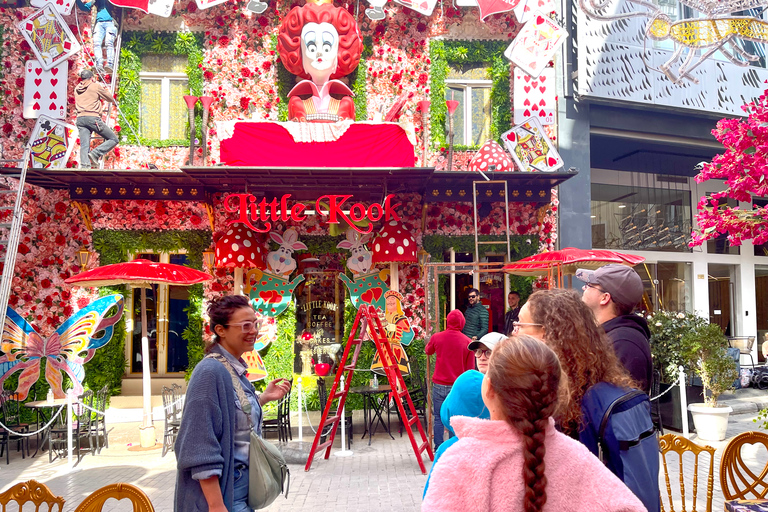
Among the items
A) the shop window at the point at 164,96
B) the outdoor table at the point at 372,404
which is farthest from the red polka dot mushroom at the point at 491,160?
the shop window at the point at 164,96

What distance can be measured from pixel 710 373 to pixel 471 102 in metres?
6.46

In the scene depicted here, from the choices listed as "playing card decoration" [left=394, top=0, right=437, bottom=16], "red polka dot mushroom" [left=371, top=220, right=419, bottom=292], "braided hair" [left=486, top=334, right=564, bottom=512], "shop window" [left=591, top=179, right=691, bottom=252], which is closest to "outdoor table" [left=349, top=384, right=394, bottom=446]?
"red polka dot mushroom" [left=371, top=220, right=419, bottom=292]

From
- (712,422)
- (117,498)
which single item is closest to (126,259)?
(117,498)

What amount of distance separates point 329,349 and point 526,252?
4.22 m

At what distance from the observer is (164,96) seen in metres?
11.2

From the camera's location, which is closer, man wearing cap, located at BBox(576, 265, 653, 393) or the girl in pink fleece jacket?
the girl in pink fleece jacket

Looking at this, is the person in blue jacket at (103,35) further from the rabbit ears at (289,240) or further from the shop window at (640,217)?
the shop window at (640,217)

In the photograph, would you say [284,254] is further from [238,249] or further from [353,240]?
[353,240]

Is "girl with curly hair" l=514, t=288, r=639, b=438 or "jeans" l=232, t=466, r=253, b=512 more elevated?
"girl with curly hair" l=514, t=288, r=639, b=438

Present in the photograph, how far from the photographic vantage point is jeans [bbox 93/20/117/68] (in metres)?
10.6

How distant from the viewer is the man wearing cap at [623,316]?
260 centimetres

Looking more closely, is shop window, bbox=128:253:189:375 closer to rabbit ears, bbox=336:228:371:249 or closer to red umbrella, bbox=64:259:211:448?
red umbrella, bbox=64:259:211:448

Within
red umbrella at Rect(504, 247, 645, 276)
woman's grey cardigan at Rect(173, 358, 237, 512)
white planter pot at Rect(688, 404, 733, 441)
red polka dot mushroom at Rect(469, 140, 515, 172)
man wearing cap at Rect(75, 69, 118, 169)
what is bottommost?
white planter pot at Rect(688, 404, 733, 441)

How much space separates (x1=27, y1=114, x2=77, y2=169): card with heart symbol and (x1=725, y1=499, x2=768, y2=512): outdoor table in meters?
10.2
